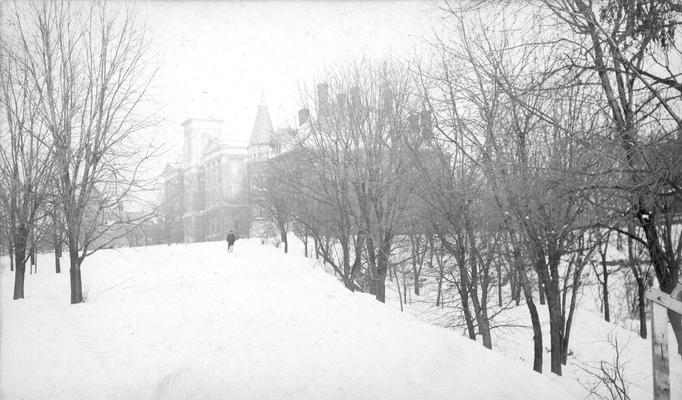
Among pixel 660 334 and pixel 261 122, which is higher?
pixel 261 122

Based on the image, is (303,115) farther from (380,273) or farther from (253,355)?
(253,355)

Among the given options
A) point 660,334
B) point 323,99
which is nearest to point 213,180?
point 323,99

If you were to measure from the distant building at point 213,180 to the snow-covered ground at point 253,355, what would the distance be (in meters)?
35.0

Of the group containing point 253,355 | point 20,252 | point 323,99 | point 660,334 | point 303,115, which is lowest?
point 253,355

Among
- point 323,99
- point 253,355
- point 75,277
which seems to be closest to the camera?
point 253,355

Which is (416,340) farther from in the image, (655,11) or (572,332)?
(572,332)

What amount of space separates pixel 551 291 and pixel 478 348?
606 cm

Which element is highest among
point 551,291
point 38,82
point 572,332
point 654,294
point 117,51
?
point 117,51

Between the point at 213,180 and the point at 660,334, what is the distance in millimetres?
74370

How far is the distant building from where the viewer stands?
50.3 m

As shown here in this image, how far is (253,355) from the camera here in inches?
234

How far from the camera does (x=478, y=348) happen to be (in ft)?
20.1

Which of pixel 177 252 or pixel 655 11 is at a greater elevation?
pixel 655 11

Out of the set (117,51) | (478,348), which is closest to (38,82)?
(117,51)
